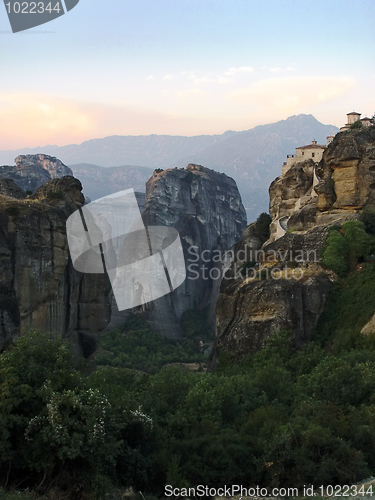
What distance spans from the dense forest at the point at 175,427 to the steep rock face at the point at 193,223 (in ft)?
283

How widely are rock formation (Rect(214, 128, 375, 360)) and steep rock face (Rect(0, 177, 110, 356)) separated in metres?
8.60

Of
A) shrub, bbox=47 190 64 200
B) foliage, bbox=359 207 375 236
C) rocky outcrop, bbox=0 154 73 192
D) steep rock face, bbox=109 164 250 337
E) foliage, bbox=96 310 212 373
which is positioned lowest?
foliage, bbox=96 310 212 373

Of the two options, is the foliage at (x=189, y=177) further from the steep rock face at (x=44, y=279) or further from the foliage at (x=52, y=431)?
the foliage at (x=52, y=431)

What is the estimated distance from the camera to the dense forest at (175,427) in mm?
19781

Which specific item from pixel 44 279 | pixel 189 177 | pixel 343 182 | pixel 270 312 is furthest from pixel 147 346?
pixel 44 279

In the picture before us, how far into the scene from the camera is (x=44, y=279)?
36.2 m

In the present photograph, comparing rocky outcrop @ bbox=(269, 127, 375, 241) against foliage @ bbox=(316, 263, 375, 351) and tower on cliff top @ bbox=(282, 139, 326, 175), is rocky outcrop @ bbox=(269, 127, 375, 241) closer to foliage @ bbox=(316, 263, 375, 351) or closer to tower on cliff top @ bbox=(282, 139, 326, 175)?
foliage @ bbox=(316, 263, 375, 351)

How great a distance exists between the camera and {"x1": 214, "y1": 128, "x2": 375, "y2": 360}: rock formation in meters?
40.1

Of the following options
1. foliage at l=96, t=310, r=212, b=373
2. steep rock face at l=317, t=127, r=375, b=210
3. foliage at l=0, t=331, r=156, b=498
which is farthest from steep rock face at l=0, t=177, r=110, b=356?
foliage at l=96, t=310, r=212, b=373

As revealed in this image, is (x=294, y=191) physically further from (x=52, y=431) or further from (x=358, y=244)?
(x=52, y=431)

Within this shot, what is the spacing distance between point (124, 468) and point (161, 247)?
97.1m

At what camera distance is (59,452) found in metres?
19.2

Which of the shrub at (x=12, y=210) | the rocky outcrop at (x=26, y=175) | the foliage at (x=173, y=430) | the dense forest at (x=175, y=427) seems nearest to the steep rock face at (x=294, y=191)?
the dense forest at (x=175, y=427)

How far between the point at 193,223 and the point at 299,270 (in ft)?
301
